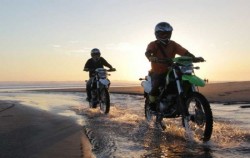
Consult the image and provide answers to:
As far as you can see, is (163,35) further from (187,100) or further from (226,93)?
(226,93)

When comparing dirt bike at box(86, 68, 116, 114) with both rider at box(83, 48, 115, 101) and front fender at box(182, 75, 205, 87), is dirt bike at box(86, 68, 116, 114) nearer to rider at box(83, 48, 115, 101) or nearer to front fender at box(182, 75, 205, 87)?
rider at box(83, 48, 115, 101)

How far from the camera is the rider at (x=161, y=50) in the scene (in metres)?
8.30

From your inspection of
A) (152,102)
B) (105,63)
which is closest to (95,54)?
(105,63)

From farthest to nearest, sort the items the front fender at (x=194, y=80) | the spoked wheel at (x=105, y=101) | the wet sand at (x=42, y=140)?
the spoked wheel at (x=105, y=101) → the front fender at (x=194, y=80) → the wet sand at (x=42, y=140)

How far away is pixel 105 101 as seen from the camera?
13422 mm

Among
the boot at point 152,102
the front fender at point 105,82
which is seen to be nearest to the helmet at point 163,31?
the boot at point 152,102

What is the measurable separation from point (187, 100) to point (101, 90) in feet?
23.9

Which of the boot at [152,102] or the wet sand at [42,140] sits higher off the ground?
the boot at [152,102]

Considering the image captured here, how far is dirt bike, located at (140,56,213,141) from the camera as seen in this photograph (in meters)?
6.59

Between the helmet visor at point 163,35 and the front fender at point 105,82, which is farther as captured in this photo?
the front fender at point 105,82

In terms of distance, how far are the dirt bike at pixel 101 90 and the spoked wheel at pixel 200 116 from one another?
621cm

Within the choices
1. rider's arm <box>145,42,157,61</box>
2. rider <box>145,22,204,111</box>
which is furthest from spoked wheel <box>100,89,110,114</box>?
rider's arm <box>145,42,157,61</box>

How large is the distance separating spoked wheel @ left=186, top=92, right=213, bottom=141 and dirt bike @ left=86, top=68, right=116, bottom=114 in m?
6.21

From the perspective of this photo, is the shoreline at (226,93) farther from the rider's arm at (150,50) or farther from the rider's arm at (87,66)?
the rider's arm at (150,50)
